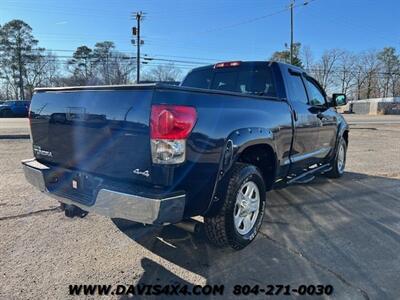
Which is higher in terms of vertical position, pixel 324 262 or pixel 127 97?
pixel 127 97

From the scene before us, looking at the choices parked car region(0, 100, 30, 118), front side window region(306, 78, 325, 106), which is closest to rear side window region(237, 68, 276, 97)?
front side window region(306, 78, 325, 106)

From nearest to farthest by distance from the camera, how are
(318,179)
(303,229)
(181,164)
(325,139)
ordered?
(181,164), (303,229), (325,139), (318,179)

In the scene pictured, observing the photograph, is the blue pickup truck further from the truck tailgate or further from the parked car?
the parked car

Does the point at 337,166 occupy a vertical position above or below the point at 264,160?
below

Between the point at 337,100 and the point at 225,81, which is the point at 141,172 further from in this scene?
the point at 337,100

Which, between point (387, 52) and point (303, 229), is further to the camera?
point (387, 52)

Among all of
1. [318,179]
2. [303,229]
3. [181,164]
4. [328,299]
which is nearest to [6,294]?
[181,164]

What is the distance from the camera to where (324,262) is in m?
3.43

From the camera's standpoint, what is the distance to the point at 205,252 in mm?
3619

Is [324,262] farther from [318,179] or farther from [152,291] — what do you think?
[318,179]

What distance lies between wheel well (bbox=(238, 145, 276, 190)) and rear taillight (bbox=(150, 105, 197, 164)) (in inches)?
48.0

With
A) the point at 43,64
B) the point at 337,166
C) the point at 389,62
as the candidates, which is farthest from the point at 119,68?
the point at 389,62

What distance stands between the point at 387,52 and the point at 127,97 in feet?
303

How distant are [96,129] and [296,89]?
116 inches
